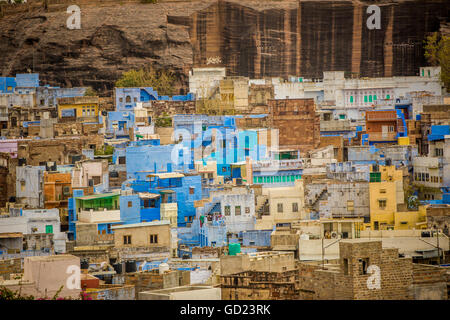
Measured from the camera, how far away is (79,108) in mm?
26125

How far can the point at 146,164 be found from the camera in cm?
2062

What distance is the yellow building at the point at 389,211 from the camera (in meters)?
16.0

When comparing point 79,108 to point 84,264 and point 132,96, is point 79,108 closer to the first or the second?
point 132,96

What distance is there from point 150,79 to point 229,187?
12.1 meters

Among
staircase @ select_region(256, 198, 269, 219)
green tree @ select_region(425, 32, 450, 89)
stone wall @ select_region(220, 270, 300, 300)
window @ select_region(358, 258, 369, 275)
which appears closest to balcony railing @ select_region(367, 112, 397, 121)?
green tree @ select_region(425, 32, 450, 89)

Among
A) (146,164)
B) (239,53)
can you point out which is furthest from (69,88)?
(146,164)

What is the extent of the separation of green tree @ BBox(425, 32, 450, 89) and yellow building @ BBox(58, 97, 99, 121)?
34.7 ft

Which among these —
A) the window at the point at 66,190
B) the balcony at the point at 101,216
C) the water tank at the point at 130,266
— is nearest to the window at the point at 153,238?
the balcony at the point at 101,216

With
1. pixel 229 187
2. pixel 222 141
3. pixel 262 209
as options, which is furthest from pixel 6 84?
pixel 262 209

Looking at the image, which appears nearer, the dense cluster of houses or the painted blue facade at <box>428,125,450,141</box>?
the dense cluster of houses

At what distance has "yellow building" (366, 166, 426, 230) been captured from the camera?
1603 centimetres

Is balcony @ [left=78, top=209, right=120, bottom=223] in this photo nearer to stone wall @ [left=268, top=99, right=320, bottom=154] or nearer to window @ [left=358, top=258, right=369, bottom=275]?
stone wall @ [left=268, top=99, right=320, bottom=154]

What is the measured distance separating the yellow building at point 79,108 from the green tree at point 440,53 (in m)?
10.6
